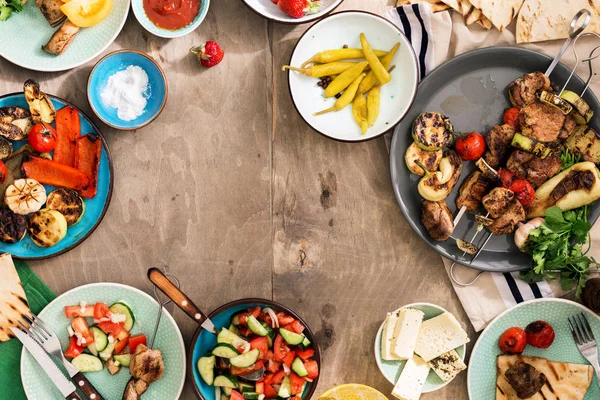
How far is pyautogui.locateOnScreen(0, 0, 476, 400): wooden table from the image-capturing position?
3.47 metres

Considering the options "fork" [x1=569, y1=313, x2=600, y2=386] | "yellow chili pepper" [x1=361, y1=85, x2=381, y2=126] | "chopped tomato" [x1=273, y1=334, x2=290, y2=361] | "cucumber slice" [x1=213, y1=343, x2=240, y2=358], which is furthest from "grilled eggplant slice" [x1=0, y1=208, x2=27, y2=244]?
"fork" [x1=569, y1=313, x2=600, y2=386]

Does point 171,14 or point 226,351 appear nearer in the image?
point 226,351

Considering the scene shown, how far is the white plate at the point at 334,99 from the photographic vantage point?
329 cm

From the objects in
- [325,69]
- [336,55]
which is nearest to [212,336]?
[325,69]

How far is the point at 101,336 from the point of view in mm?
3316

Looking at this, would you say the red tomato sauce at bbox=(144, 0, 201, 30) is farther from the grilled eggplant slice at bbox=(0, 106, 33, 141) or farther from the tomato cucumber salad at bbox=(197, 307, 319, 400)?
the tomato cucumber salad at bbox=(197, 307, 319, 400)

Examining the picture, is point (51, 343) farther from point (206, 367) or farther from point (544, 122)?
point (544, 122)

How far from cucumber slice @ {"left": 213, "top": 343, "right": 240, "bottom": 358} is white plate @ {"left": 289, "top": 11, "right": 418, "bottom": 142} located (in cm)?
129

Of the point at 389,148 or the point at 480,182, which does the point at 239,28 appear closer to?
the point at 389,148

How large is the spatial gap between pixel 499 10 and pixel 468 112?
1.94 ft

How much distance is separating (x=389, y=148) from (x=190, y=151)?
1.18 m

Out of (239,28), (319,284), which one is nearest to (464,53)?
(239,28)

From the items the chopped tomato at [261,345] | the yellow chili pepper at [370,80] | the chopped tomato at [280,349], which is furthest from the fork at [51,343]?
the yellow chili pepper at [370,80]

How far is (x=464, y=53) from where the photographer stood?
10.9ft
